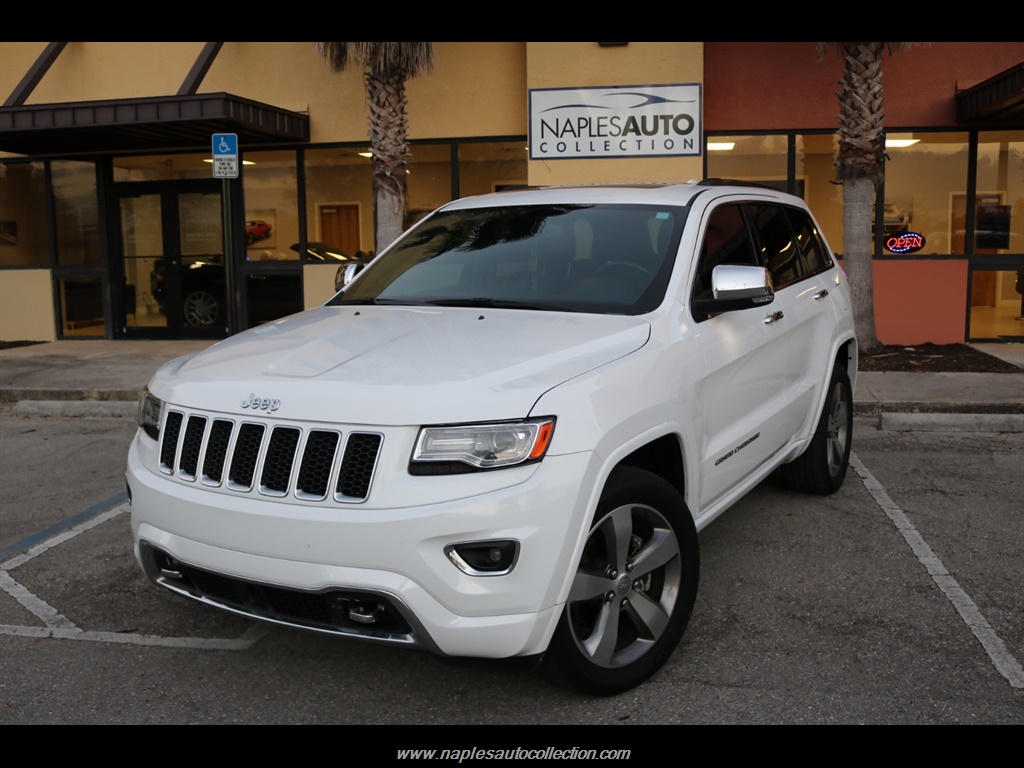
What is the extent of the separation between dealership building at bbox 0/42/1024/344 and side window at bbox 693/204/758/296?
7.57 metres

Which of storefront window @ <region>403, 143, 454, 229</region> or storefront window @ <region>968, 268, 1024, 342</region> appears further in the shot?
storefront window @ <region>403, 143, 454, 229</region>

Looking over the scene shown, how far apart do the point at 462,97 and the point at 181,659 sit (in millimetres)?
10977

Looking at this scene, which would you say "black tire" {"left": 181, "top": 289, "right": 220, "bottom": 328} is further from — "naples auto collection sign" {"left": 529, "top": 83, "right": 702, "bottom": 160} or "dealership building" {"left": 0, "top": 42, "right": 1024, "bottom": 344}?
"naples auto collection sign" {"left": 529, "top": 83, "right": 702, "bottom": 160}

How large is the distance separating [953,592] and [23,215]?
14949mm

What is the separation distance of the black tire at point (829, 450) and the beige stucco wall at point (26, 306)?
12.7 meters

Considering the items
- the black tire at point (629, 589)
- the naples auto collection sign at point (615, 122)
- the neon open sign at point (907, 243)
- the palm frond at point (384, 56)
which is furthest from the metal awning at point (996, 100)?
the black tire at point (629, 589)

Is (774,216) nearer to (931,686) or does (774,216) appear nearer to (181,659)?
(931,686)

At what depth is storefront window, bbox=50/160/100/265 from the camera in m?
15.0

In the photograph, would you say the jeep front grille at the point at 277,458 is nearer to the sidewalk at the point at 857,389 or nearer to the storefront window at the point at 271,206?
the sidewalk at the point at 857,389

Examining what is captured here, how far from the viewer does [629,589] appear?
3.45 metres

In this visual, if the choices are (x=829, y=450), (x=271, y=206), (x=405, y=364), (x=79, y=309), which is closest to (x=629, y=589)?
(x=405, y=364)

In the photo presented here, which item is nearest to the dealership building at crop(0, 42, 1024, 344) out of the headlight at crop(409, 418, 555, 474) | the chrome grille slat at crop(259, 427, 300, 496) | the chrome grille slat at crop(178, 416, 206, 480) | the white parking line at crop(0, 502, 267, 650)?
the white parking line at crop(0, 502, 267, 650)

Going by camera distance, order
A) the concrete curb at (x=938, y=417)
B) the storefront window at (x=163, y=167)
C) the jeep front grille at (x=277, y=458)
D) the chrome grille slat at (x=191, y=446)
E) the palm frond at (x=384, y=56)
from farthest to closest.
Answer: the storefront window at (x=163, y=167) → the palm frond at (x=384, y=56) → the concrete curb at (x=938, y=417) → the chrome grille slat at (x=191, y=446) → the jeep front grille at (x=277, y=458)

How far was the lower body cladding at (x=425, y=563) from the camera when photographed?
2.92 metres
